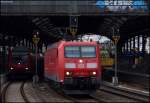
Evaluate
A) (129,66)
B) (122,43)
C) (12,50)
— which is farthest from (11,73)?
(122,43)

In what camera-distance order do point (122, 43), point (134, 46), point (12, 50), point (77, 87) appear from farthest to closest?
point (122, 43)
point (134, 46)
point (12, 50)
point (77, 87)

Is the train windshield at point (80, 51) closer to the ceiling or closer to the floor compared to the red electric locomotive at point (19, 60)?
closer to the ceiling

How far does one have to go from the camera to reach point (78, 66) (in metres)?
26.5

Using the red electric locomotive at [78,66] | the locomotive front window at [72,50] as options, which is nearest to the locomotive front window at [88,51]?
the red electric locomotive at [78,66]

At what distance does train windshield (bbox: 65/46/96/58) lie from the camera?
1057 inches

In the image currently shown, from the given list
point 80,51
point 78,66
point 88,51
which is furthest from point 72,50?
point 78,66

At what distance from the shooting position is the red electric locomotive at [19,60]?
149 feet

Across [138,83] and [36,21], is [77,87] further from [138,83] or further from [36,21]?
[36,21]

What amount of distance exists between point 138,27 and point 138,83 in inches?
658

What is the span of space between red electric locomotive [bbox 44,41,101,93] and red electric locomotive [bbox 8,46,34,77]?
18.4m

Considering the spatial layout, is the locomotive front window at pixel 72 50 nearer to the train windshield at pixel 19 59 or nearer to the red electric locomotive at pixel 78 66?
the red electric locomotive at pixel 78 66

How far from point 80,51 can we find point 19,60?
64.5 ft

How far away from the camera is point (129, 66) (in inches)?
2346

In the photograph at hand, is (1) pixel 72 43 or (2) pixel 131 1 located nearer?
(1) pixel 72 43
